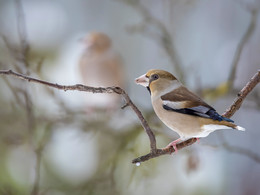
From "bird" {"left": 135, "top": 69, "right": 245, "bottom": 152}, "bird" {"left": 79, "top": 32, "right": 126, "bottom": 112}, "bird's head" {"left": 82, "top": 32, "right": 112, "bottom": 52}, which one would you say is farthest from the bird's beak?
"bird's head" {"left": 82, "top": 32, "right": 112, "bottom": 52}

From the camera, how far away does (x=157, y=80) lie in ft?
2.24

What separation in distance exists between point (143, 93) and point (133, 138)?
824 mm

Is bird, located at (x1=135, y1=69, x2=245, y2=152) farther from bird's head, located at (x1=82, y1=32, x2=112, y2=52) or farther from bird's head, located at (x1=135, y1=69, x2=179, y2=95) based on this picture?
bird's head, located at (x1=82, y1=32, x2=112, y2=52)

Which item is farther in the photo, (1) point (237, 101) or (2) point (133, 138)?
(2) point (133, 138)

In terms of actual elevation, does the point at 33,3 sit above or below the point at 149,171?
above

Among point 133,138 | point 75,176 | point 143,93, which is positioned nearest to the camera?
point 133,138

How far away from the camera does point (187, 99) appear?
2.17 feet

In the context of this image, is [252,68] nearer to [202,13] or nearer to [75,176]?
[202,13]

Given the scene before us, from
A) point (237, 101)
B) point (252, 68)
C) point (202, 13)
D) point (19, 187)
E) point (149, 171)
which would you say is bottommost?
point (237, 101)

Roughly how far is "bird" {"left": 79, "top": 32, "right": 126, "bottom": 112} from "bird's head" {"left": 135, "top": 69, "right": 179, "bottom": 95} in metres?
0.72

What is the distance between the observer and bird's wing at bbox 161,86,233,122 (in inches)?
25.1

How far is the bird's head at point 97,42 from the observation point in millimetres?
1516

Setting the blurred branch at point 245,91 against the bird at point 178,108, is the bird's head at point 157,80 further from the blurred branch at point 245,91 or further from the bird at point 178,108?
the blurred branch at point 245,91

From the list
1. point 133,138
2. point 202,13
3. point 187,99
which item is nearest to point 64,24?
point 202,13
